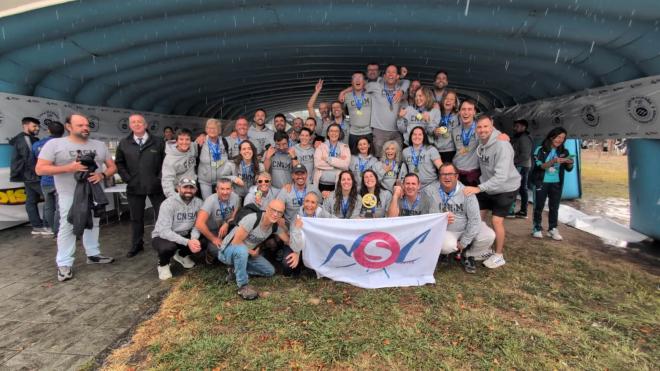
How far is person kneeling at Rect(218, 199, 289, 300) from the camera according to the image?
3.84 meters

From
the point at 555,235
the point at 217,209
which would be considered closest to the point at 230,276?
the point at 217,209

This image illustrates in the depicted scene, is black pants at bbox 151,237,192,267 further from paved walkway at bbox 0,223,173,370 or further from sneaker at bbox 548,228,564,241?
sneaker at bbox 548,228,564,241

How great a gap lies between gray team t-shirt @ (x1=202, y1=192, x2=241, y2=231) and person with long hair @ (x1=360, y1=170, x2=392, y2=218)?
1.80 meters

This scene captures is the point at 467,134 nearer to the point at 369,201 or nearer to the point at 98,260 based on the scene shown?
the point at 369,201

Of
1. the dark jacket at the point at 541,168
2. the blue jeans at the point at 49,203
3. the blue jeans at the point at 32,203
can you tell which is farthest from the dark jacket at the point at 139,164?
the dark jacket at the point at 541,168

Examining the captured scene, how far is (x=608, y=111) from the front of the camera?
5.81 meters

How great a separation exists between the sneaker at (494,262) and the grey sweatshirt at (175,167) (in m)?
4.49

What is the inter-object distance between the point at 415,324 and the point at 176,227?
10.6 feet

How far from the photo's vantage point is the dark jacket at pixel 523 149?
7.52 metres

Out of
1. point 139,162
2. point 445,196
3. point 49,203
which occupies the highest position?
point 139,162

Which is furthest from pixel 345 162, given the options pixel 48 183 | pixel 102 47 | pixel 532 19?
pixel 48 183

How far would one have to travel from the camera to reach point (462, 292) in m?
3.96

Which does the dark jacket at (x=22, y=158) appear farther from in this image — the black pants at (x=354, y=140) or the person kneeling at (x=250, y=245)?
the black pants at (x=354, y=140)

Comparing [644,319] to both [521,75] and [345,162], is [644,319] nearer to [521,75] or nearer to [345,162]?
[345,162]
